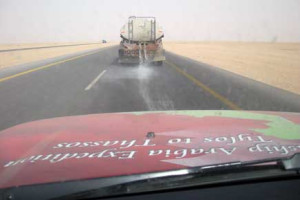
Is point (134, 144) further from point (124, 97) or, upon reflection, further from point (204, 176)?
point (124, 97)

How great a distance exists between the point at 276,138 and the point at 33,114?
6.67 meters

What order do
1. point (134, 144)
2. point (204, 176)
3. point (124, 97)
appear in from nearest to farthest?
point (204, 176), point (134, 144), point (124, 97)

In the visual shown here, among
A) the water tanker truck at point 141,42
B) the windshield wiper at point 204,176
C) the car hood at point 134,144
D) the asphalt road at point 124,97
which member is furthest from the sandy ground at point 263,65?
the windshield wiper at point 204,176

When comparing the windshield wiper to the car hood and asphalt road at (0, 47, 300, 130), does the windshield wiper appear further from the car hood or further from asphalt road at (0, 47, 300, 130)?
asphalt road at (0, 47, 300, 130)

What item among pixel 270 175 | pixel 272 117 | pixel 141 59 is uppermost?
pixel 270 175

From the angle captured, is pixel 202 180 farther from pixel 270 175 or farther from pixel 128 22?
pixel 128 22

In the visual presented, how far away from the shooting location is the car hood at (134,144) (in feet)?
8.16

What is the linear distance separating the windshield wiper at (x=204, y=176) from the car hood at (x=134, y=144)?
0.12 m

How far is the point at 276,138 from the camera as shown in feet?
10.9

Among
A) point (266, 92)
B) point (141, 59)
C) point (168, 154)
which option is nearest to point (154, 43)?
point (141, 59)

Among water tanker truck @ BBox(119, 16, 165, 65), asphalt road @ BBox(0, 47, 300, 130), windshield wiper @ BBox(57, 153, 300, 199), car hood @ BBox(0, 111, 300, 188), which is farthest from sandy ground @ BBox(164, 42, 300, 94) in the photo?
windshield wiper @ BBox(57, 153, 300, 199)

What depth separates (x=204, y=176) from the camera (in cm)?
232

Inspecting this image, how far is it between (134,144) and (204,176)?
3.10 feet

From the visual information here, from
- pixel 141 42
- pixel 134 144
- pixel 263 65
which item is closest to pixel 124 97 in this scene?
pixel 134 144
